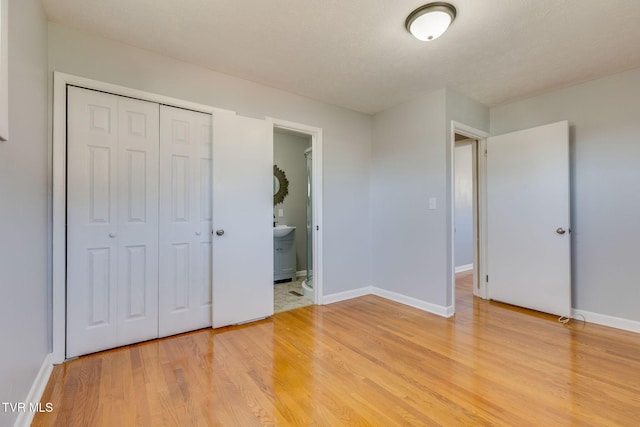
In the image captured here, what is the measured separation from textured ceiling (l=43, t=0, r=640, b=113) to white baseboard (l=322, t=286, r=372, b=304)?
238 cm

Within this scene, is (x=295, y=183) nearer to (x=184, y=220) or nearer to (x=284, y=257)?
(x=284, y=257)

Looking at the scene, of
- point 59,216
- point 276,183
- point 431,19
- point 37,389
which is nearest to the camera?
point 37,389

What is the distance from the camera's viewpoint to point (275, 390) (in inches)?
67.7

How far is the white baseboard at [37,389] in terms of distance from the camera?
4.46ft

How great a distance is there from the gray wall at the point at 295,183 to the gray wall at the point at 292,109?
53.1 inches

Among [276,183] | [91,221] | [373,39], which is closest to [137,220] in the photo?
[91,221]

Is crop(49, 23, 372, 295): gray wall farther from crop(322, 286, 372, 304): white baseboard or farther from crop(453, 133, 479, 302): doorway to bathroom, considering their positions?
crop(453, 133, 479, 302): doorway to bathroom

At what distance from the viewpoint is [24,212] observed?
148cm

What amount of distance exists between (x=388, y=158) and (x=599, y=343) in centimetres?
260

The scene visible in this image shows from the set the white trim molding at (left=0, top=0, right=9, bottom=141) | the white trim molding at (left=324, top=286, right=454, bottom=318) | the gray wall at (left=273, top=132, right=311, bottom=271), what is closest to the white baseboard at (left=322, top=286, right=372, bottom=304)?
the white trim molding at (left=324, top=286, right=454, bottom=318)

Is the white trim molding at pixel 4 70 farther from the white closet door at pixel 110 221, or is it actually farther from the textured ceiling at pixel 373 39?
the white closet door at pixel 110 221

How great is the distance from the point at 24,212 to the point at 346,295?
9.75 ft

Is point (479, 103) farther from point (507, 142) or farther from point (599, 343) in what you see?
point (599, 343)

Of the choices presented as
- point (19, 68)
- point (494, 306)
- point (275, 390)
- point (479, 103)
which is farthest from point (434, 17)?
point (494, 306)
